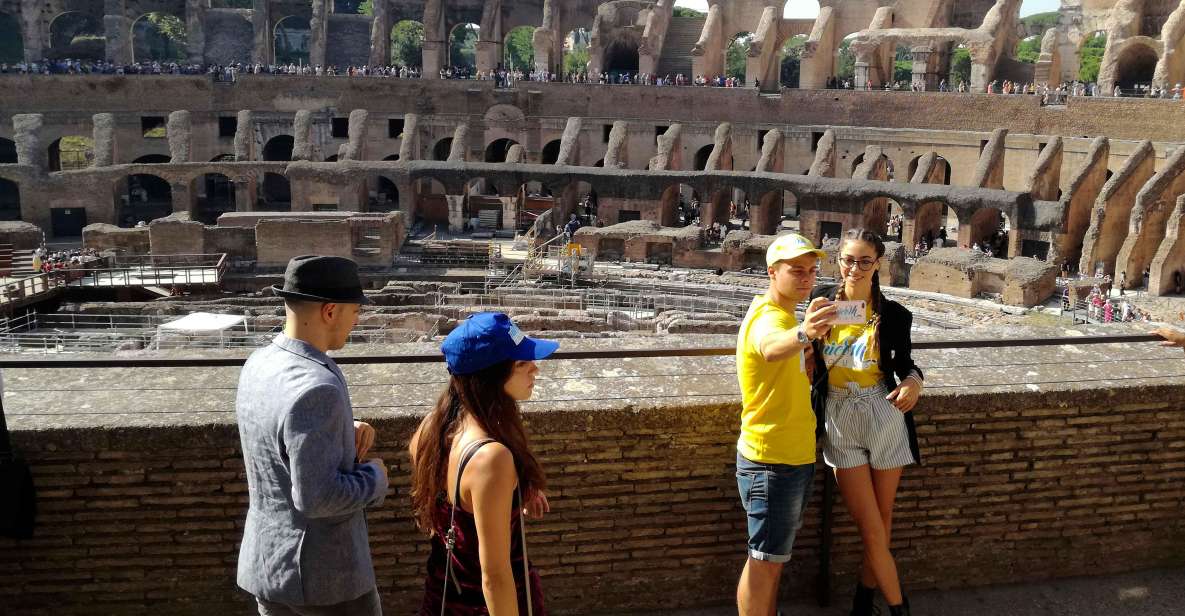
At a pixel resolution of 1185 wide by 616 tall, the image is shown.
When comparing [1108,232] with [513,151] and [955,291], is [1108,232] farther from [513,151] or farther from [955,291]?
[513,151]

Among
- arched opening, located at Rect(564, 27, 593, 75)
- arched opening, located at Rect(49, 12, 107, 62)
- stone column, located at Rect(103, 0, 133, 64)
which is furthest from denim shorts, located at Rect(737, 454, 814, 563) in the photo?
arched opening, located at Rect(564, 27, 593, 75)

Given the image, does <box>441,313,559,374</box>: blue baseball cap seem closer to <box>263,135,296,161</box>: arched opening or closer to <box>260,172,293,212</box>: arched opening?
<box>260,172,293,212</box>: arched opening

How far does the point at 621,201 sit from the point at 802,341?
26.2 m

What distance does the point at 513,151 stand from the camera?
33.8 meters

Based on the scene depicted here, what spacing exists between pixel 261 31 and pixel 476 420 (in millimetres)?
39446

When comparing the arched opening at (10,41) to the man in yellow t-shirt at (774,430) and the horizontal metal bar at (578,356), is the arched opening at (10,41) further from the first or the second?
the man in yellow t-shirt at (774,430)

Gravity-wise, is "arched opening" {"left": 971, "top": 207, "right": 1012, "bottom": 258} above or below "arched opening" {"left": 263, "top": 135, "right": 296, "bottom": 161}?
below

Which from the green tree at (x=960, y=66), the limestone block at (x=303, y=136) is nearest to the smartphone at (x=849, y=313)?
the limestone block at (x=303, y=136)

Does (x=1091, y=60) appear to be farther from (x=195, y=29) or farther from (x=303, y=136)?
(x=195, y=29)

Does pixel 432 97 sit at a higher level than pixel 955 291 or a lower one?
higher

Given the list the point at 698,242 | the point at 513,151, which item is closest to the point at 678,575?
the point at 698,242

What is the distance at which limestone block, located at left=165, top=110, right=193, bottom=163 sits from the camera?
31.1 m

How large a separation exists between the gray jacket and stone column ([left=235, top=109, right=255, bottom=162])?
99.0 feet

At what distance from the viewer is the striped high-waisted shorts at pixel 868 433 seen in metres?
4.21
